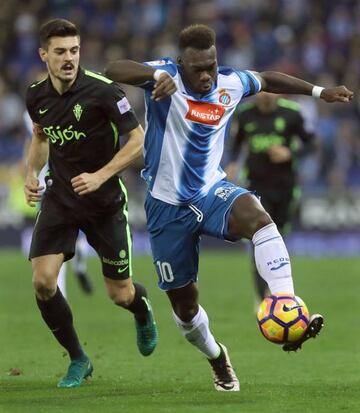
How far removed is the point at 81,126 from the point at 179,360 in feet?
8.65

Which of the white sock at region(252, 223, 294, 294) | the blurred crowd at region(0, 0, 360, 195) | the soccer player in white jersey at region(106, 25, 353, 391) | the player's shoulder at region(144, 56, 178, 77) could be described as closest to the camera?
the white sock at region(252, 223, 294, 294)

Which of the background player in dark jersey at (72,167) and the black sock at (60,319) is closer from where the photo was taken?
the background player in dark jersey at (72,167)

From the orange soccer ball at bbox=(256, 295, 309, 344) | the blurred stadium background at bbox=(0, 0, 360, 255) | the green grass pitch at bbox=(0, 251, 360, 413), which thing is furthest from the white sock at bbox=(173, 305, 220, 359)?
the blurred stadium background at bbox=(0, 0, 360, 255)

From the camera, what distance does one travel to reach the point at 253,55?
2494cm

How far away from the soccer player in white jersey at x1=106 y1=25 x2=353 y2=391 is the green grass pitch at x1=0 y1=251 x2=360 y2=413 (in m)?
0.58

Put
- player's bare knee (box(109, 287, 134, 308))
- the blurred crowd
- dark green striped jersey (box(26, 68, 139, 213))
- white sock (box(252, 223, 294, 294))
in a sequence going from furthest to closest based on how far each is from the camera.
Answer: the blurred crowd, player's bare knee (box(109, 287, 134, 308)), dark green striped jersey (box(26, 68, 139, 213)), white sock (box(252, 223, 294, 294))

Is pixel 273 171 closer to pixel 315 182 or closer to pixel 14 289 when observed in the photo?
pixel 14 289

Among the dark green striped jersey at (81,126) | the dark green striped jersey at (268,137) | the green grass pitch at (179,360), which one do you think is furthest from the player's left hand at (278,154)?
the dark green striped jersey at (81,126)

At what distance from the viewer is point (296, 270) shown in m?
19.3

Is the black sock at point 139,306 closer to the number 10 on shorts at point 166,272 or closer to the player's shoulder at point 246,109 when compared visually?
the number 10 on shorts at point 166,272

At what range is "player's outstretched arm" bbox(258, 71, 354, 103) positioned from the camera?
821cm

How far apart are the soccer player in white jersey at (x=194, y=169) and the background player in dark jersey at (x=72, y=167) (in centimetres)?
37

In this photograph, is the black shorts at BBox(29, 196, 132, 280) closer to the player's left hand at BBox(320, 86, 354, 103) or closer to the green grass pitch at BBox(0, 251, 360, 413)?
the green grass pitch at BBox(0, 251, 360, 413)

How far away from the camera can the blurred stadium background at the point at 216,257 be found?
8422mm
